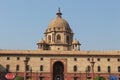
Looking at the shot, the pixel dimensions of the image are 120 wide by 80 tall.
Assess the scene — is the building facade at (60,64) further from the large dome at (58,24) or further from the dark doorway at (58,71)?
the large dome at (58,24)

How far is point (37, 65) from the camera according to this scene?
68500 mm

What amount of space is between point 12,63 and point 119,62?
21869 millimetres

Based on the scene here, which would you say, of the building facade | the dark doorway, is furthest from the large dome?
the dark doorway

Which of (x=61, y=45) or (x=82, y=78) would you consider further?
(x=61, y=45)

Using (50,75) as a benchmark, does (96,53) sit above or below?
above

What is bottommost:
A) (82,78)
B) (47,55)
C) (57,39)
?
(82,78)

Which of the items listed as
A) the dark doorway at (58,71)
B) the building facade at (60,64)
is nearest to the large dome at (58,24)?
the building facade at (60,64)

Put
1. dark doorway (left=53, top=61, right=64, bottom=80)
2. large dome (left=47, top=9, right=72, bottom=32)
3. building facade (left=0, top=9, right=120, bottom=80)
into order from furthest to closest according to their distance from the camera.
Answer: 1. large dome (left=47, top=9, right=72, bottom=32)
2. dark doorway (left=53, top=61, right=64, bottom=80)
3. building facade (left=0, top=9, right=120, bottom=80)

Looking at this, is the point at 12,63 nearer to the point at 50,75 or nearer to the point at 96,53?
the point at 50,75

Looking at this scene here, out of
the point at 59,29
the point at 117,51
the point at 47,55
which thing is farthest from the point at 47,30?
the point at 117,51

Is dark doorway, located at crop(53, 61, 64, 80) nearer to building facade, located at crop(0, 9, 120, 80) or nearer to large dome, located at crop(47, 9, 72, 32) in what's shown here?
building facade, located at crop(0, 9, 120, 80)

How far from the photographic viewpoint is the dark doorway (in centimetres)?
7031

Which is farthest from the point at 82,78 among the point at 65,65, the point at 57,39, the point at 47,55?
the point at 57,39

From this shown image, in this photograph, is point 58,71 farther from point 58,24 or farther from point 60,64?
point 58,24
